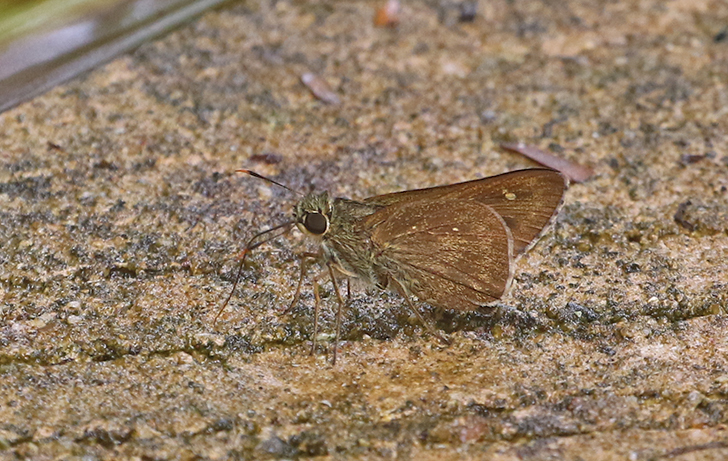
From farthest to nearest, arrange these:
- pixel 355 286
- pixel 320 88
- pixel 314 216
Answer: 1. pixel 320 88
2. pixel 355 286
3. pixel 314 216

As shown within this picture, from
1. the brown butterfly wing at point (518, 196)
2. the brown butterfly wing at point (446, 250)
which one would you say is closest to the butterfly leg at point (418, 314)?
the brown butterfly wing at point (446, 250)

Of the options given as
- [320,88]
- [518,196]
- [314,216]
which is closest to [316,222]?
[314,216]

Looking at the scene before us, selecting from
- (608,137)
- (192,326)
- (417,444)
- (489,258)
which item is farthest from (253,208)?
(608,137)

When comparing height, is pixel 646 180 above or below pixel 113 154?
below

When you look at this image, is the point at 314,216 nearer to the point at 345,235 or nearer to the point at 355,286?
the point at 345,235

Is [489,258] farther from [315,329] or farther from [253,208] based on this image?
[253,208]

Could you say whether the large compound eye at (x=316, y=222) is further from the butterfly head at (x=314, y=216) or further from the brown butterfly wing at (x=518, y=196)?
the brown butterfly wing at (x=518, y=196)

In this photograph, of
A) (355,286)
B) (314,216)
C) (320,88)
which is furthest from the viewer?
(320,88)
